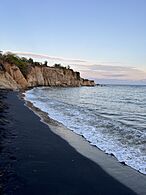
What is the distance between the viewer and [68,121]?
19.3 meters

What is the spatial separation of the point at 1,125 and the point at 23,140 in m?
3.24

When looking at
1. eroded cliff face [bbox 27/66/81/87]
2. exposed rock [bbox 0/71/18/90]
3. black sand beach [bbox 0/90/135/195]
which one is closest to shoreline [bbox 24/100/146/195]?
black sand beach [bbox 0/90/135/195]

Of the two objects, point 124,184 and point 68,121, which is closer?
point 124,184

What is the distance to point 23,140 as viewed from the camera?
11.7 meters

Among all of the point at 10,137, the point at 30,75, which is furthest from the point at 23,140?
the point at 30,75

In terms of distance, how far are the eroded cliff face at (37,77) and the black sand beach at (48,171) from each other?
192 feet

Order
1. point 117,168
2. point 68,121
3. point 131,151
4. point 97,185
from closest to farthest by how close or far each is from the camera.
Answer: point 97,185
point 117,168
point 131,151
point 68,121

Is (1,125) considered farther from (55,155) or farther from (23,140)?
(55,155)

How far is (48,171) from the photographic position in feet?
25.9

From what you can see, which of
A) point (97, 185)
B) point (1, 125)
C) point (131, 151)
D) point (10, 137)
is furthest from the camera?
point (1, 125)

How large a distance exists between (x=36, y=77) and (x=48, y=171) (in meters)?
110

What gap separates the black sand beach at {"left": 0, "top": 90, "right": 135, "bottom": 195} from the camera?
6.65 m

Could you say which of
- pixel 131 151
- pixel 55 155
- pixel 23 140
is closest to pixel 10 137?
pixel 23 140

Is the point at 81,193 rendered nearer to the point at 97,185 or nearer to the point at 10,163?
the point at 97,185
